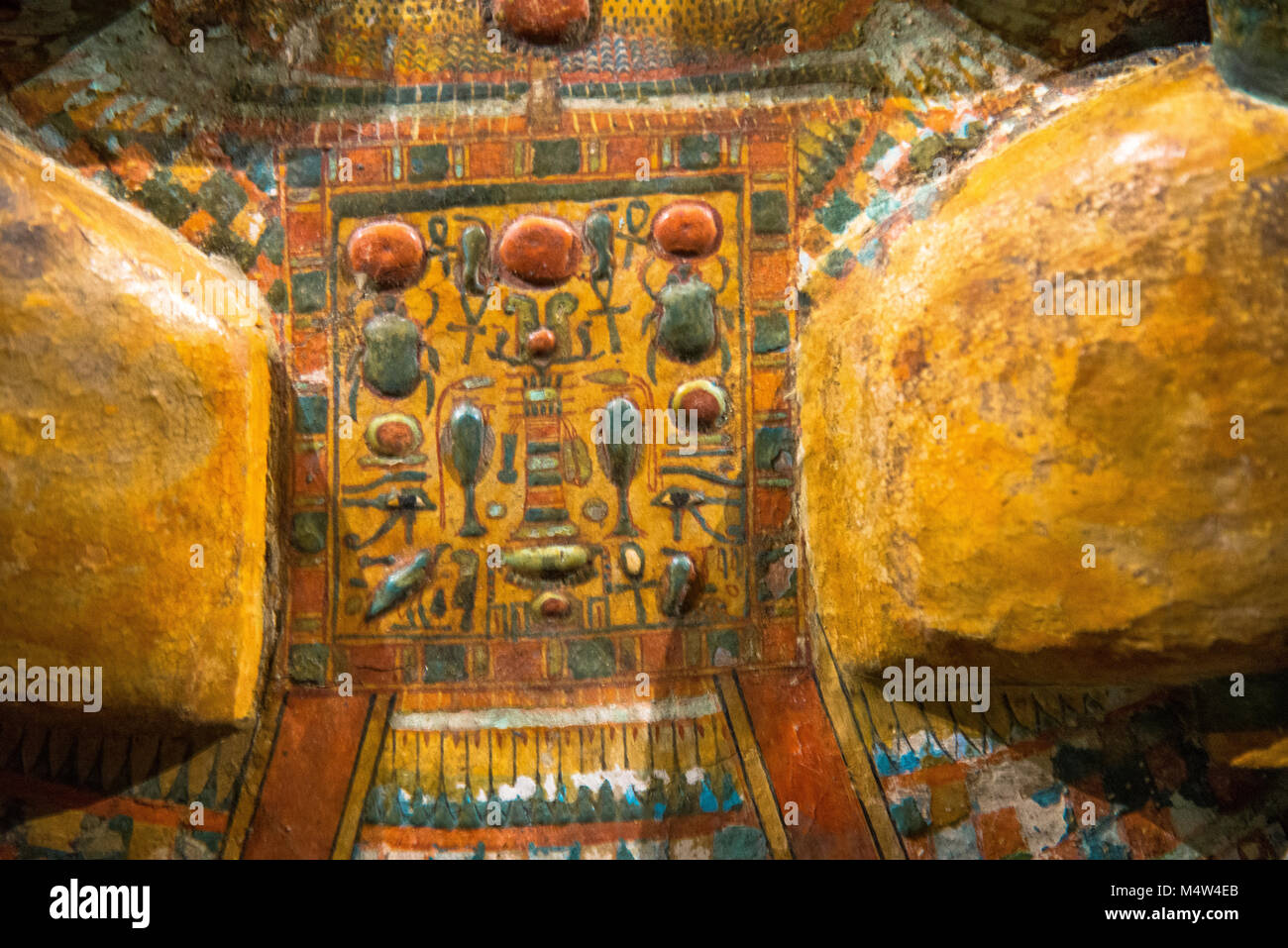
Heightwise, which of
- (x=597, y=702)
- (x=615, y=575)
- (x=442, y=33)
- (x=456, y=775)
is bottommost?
(x=456, y=775)

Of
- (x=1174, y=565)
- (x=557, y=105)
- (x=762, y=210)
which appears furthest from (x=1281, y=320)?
(x=557, y=105)

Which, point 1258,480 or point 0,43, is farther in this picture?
point 0,43

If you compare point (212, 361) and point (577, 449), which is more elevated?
point (212, 361)

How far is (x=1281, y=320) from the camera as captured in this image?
218cm

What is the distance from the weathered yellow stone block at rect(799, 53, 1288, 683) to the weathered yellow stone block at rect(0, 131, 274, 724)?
142 cm

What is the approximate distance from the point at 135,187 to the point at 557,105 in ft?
3.51

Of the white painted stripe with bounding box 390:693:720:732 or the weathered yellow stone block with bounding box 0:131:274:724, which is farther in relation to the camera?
the white painted stripe with bounding box 390:693:720:732

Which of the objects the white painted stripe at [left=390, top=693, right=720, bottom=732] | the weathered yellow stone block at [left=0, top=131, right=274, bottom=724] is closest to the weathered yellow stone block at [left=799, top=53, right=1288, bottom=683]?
the white painted stripe at [left=390, top=693, right=720, bottom=732]

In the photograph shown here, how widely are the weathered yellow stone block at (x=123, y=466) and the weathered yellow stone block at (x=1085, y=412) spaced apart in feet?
4.67

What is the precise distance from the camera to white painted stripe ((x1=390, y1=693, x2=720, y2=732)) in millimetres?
2738

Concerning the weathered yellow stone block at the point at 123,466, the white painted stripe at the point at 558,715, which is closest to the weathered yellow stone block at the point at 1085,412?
the white painted stripe at the point at 558,715

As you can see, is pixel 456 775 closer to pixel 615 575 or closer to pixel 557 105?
pixel 615 575

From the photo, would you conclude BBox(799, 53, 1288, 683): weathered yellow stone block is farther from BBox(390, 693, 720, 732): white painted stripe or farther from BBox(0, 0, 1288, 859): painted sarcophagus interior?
BBox(390, 693, 720, 732): white painted stripe

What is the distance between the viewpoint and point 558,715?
275 cm
